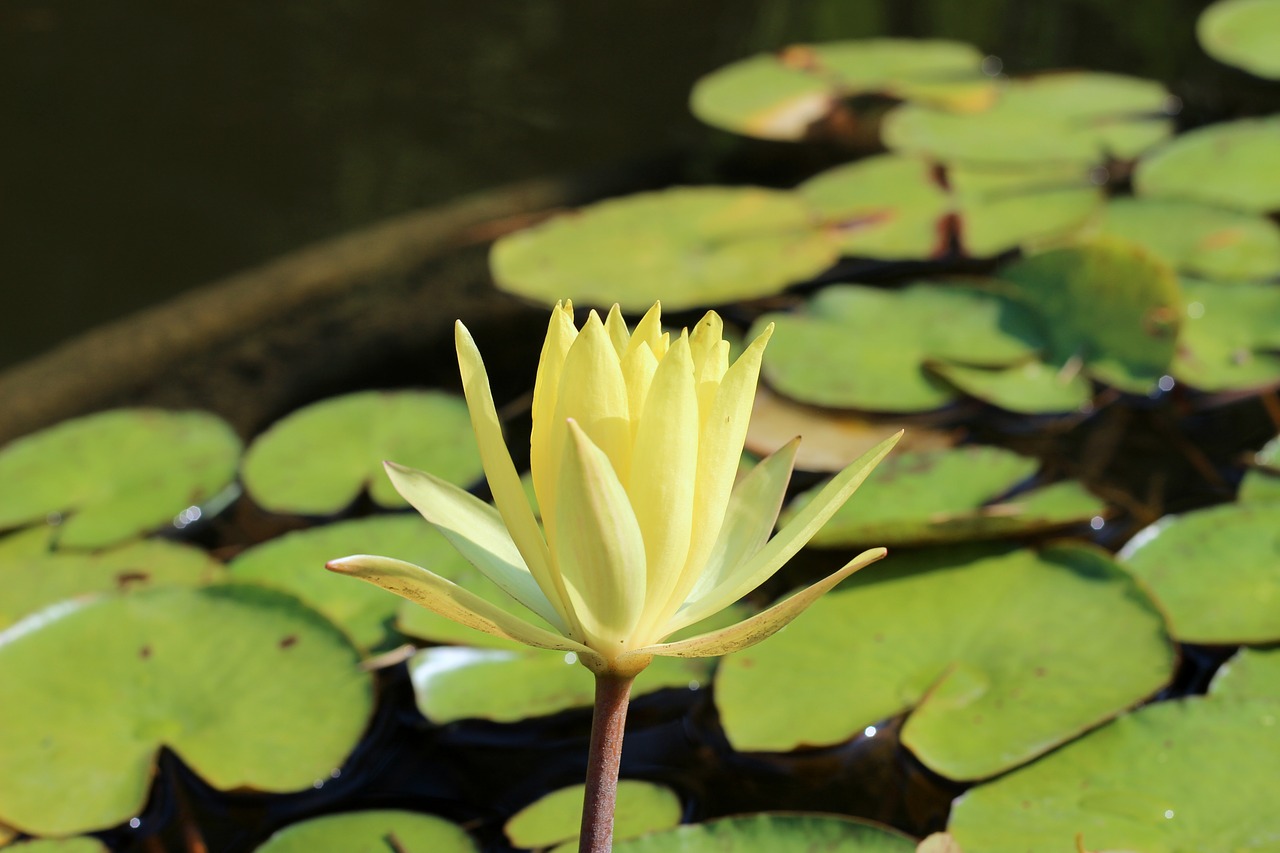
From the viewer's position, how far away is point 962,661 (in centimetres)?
121

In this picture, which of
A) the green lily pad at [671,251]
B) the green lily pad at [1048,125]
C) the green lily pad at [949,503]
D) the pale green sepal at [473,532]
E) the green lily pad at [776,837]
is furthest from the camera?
the green lily pad at [1048,125]

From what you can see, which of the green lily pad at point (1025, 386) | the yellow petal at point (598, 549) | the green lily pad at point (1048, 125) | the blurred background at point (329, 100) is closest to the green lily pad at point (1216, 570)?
the green lily pad at point (1025, 386)

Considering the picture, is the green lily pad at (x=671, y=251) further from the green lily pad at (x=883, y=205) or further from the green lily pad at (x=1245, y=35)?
the green lily pad at (x=1245, y=35)

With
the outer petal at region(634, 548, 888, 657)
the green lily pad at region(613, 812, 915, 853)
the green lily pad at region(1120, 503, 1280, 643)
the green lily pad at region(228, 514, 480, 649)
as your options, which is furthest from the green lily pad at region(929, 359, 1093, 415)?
the outer petal at region(634, 548, 888, 657)

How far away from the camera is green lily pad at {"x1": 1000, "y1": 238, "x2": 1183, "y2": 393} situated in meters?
1.72

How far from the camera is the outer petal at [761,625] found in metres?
0.61

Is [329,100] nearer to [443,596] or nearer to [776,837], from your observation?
[776,837]

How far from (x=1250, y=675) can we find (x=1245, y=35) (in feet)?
7.66

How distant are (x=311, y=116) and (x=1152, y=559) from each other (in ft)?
9.13

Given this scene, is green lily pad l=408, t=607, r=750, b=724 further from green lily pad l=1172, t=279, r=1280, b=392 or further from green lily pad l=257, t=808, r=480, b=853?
green lily pad l=1172, t=279, r=1280, b=392

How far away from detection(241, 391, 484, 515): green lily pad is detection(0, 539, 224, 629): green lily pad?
0.15 meters

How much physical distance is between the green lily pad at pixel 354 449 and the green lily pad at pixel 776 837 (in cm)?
73

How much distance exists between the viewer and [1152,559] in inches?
52.6

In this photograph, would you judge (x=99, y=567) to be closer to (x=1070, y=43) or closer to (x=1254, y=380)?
(x=1254, y=380)
